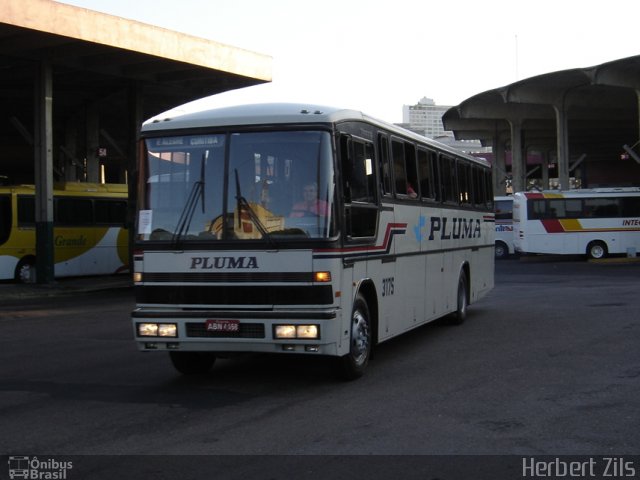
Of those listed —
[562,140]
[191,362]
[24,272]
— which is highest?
[562,140]

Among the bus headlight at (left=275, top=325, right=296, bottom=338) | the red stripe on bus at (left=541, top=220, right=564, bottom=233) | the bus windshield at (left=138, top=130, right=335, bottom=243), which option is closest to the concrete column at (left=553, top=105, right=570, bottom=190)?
the red stripe on bus at (left=541, top=220, right=564, bottom=233)

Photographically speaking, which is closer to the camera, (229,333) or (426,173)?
(229,333)

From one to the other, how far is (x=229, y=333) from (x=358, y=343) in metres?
1.56

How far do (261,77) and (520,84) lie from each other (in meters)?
21.6

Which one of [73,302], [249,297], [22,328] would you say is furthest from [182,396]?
[73,302]

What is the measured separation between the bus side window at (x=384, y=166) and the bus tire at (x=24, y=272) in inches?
731

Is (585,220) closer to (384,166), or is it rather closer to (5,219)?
(5,219)

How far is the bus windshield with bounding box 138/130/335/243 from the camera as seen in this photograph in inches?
335

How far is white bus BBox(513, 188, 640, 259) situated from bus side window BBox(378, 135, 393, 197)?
28.8 meters

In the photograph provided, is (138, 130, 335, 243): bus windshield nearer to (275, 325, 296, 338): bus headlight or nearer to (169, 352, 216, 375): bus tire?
(275, 325, 296, 338): bus headlight

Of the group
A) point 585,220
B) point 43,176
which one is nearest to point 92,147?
point 43,176

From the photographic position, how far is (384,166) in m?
10.3

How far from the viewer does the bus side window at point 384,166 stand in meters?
10.1

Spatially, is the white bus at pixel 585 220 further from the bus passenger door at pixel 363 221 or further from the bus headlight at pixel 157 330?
the bus headlight at pixel 157 330
